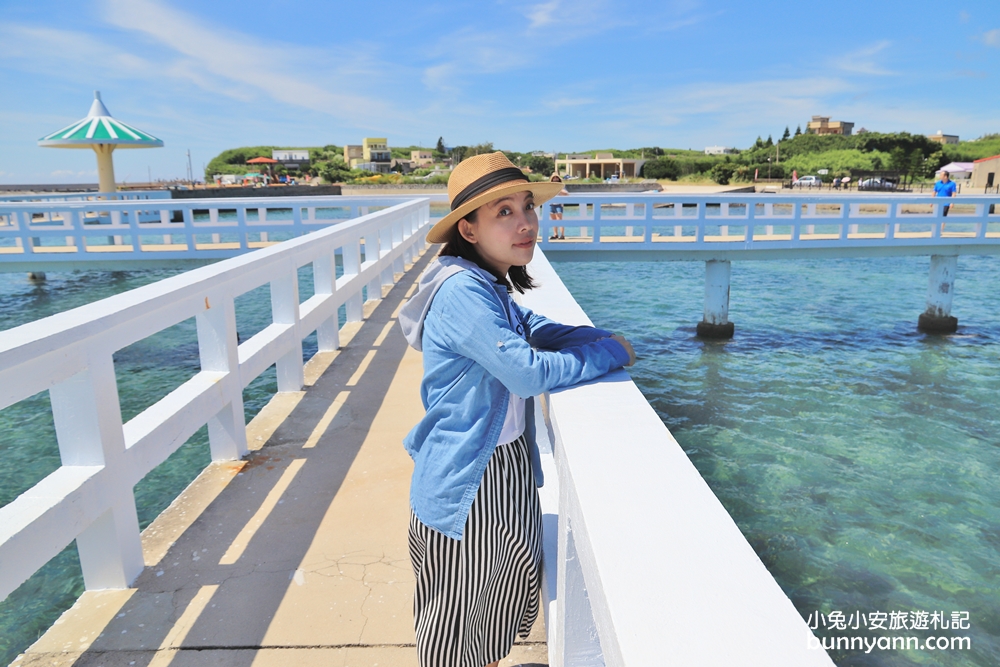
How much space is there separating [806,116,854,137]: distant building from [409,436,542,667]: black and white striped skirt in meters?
150

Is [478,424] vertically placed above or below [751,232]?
above

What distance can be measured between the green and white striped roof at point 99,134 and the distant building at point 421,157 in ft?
348

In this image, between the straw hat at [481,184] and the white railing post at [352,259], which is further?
the white railing post at [352,259]

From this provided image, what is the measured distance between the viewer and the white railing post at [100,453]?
229 cm

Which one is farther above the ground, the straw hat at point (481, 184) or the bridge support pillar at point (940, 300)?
the straw hat at point (481, 184)

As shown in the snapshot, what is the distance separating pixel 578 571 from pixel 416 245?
1237 centimetres

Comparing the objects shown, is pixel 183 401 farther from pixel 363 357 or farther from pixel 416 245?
pixel 416 245

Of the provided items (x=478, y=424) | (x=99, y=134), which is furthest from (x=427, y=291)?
(x=99, y=134)

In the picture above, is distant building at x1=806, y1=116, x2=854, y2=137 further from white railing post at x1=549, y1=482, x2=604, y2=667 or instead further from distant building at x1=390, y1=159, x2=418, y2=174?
white railing post at x1=549, y1=482, x2=604, y2=667

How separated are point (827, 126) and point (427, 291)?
503 feet

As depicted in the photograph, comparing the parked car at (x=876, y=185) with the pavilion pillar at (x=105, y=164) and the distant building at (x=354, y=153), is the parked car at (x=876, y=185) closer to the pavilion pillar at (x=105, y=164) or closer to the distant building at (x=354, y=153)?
the pavilion pillar at (x=105, y=164)

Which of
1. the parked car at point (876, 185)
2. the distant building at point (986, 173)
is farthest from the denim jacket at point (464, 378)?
the distant building at point (986, 173)

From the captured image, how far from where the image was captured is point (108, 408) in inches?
94.5

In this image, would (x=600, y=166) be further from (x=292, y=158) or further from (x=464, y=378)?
(x=464, y=378)
